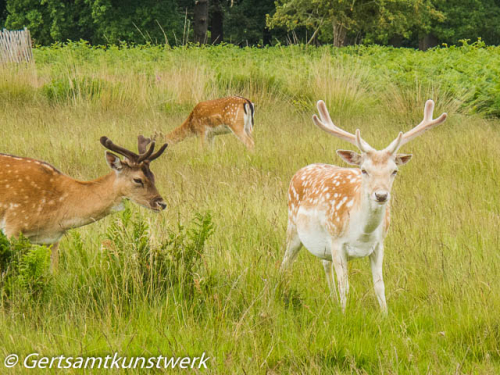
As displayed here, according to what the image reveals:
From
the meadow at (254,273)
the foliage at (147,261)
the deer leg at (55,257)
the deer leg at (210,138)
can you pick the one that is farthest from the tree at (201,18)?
the foliage at (147,261)

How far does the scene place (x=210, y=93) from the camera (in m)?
13.1

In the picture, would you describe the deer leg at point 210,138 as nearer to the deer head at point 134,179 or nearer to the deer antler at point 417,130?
the deer head at point 134,179

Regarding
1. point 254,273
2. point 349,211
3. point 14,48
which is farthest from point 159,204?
point 14,48

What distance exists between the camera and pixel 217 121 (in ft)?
33.5

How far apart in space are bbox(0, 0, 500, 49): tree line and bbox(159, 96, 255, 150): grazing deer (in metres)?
13.8

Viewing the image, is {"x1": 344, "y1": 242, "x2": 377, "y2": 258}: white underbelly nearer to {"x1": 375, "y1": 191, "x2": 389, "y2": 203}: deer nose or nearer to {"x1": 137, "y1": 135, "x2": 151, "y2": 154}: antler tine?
{"x1": 375, "y1": 191, "x2": 389, "y2": 203}: deer nose

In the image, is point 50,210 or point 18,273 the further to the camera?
point 50,210

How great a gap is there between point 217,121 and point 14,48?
6.82 m

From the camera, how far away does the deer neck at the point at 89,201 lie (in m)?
4.77

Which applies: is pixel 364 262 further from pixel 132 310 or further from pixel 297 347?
pixel 132 310

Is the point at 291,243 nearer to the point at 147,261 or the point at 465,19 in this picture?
the point at 147,261

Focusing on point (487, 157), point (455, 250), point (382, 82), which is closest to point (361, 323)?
point (455, 250)

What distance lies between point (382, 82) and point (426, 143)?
4408mm

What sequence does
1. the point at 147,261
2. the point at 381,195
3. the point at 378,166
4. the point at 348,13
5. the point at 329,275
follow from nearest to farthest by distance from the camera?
the point at 381,195 < the point at 378,166 < the point at 147,261 < the point at 329,275 < the point at 348,13
